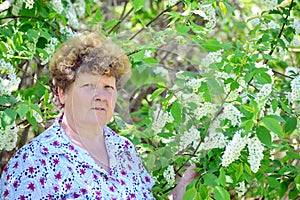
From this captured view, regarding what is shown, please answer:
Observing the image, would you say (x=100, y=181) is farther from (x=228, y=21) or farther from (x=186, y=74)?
(x=228, y=21)

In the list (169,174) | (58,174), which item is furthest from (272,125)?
(58,174)

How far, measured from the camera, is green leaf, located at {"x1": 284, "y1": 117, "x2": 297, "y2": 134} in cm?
278

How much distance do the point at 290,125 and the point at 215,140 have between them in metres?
0.46

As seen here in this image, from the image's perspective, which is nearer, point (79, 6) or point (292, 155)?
point (292, 155)

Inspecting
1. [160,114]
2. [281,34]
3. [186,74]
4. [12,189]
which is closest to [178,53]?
[186,74]

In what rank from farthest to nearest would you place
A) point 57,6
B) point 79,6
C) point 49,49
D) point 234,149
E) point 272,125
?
point 79,6, point 57,6, point 49,49, point 234,149, point 272,125

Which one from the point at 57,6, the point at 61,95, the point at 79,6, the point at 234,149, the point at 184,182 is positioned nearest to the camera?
the point at 234,149

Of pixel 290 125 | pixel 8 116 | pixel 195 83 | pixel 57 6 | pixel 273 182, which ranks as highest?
pixel 57 6

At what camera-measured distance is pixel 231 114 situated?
2.41 m

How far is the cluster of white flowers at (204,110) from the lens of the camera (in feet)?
7.64

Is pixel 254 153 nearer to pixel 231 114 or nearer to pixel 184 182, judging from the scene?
pixel 231 114

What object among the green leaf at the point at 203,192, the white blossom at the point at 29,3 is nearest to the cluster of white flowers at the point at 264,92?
the green leaf at the point at 203,192

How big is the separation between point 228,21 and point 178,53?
2543mm

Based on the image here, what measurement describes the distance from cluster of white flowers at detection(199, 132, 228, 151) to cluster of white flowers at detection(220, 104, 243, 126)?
0.23 feet
